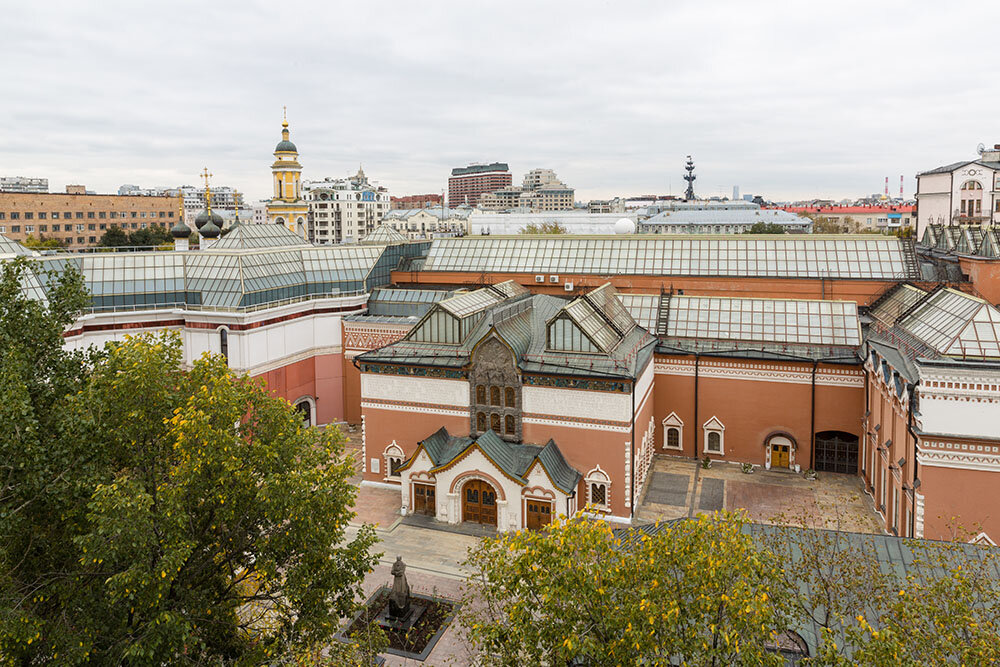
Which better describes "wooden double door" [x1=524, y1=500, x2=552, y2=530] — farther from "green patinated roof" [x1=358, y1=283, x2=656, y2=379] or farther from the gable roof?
the gable roof

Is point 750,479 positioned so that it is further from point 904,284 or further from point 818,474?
point 904,284

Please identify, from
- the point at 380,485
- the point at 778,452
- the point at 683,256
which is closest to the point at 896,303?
the point at 778,452

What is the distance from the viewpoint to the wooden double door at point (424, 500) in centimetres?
3225

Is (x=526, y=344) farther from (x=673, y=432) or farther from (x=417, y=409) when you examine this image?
(x=673, y=432)

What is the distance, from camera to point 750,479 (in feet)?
116

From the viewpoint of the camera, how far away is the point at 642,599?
37.8ft

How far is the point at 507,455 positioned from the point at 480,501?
2.41m

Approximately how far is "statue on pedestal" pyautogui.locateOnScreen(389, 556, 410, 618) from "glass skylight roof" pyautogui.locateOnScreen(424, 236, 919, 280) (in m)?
28.2

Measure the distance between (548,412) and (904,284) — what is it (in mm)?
24029

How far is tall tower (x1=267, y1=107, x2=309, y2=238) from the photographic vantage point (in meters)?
57.7

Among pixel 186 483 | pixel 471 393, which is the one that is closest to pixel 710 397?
pixel 471 393

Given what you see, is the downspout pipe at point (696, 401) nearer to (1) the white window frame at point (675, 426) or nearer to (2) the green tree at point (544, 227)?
(1) the white window frame at point (675, 426)

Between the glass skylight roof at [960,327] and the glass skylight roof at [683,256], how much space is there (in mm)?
11752

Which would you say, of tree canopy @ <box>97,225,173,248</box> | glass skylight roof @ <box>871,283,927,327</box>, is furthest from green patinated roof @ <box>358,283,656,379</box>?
tree canopy @ <box>97,225,173,248</box>
